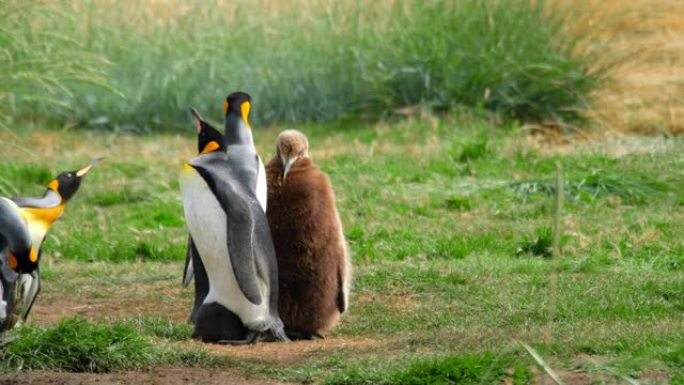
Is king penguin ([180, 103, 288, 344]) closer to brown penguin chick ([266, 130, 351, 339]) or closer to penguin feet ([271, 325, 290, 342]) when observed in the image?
penguin feet ([271, 325, 290, 342])

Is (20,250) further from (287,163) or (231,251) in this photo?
(287,163)

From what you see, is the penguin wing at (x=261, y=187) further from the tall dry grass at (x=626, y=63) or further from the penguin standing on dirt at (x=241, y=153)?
the tall dry grass at (x=626, y=63)

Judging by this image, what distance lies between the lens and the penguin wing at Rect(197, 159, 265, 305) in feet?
22.9

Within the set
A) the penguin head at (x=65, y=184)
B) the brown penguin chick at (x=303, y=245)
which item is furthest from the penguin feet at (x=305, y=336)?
the penguin head at (x=65, y=184)

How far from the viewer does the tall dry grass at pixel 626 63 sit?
Answer: 44.6 feet

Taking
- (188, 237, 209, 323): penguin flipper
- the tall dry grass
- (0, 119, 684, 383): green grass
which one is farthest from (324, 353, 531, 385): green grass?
the tall dry grass

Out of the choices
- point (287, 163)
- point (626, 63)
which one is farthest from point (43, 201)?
point (626, 63)

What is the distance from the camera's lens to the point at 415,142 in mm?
12930

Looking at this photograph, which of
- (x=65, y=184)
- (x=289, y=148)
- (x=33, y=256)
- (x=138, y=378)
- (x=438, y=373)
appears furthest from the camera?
(x=65, y=184)

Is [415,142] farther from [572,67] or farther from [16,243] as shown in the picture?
[16,243]

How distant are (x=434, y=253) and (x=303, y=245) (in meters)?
2.26

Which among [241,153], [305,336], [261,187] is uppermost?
[241,153]

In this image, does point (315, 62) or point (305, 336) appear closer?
point (305, 336)

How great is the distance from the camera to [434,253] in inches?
373
